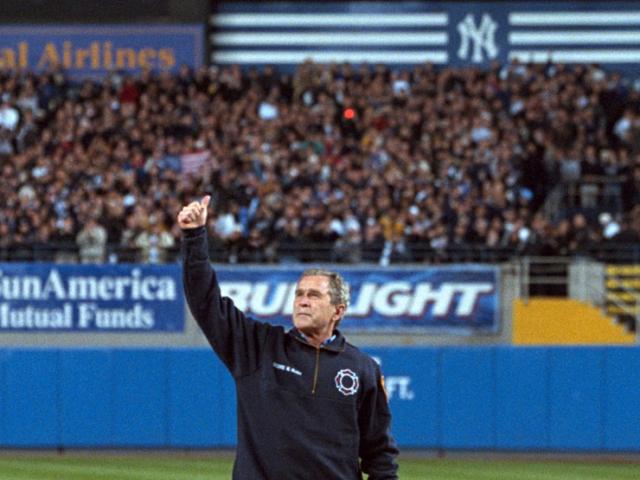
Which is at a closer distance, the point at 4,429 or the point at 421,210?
the point at 4,429

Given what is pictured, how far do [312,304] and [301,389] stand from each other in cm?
36

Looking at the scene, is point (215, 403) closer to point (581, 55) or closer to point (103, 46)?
point (103, 46)

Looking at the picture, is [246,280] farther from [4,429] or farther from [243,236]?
[4,429]

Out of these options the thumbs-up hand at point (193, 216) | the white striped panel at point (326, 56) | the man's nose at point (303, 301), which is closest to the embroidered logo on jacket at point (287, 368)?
the man's nose at point (303, 301)

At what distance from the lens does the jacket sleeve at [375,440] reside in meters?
5.80

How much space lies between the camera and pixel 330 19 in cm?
3219

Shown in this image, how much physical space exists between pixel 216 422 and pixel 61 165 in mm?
8237

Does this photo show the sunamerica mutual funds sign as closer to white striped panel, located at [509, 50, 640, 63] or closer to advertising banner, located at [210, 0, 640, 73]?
advertising banner, located at [210, 0, 640, 73]

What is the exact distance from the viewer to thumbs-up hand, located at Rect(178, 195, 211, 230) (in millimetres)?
5304

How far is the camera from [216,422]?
61.7 ft

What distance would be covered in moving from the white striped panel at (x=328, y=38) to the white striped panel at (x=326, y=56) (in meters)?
0.24

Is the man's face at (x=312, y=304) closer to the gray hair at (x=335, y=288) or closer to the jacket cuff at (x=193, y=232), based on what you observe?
the gray hair at (x=335, y=288)

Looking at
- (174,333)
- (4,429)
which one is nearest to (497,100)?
(174,333)

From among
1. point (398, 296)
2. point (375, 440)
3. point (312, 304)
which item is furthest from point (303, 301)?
point (398, 296)
